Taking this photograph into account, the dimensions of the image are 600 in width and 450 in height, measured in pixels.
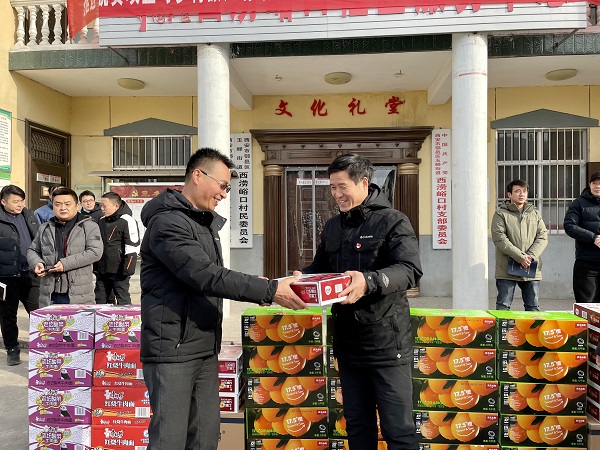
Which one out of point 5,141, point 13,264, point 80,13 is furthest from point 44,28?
point 13,264

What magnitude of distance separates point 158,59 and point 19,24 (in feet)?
8.06

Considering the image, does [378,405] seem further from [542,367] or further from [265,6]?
[265,6]

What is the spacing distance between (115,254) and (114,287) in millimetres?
429

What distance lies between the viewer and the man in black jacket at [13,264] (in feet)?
15.0

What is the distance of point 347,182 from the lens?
2.11m

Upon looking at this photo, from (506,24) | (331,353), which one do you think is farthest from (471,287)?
(331,353)

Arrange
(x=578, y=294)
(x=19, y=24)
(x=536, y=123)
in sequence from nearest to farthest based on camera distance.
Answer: (x=578, y=294)
(x=19, y=24)
(x=536, y=123)

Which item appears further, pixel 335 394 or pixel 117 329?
pixel 117 329

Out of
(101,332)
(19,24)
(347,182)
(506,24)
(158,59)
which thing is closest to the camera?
(347,182)

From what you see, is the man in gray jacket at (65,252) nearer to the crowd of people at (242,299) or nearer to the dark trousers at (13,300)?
A: the dark trousers at (13,300)

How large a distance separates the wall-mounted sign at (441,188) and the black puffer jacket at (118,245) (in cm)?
497

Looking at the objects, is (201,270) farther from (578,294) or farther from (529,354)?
(578,294)

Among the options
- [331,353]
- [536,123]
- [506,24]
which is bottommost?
[331,353]

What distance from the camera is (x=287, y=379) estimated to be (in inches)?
100
